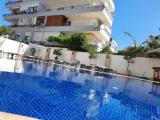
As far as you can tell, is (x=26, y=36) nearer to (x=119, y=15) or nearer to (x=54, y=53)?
(x=54, y=53)

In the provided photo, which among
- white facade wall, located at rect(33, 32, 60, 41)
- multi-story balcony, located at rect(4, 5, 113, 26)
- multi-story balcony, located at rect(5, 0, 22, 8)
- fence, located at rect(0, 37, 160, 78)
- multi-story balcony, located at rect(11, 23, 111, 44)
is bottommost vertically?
fence, located at rect(0, 37, 160, 78)

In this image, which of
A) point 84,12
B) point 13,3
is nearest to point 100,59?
point 84,12

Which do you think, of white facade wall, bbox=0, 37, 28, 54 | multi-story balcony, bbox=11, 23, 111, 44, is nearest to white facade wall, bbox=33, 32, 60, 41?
multi-story balcony, bbox=11, 23, 111, 44

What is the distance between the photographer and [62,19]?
3400cm

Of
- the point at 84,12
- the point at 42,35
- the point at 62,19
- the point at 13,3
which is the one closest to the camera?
the point at 84,12

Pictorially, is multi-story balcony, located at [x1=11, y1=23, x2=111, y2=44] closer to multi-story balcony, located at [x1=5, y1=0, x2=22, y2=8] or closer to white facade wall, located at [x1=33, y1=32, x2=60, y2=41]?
white facade wall, located at [x1=33, y1=32, x2=60, y2=41]

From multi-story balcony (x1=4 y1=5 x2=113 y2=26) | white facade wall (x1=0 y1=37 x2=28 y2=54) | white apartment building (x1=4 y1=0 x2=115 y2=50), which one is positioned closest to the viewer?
white facade wall (x1=0 y1=37 x2=28 y2=54)

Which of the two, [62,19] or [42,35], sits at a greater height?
[62,19]

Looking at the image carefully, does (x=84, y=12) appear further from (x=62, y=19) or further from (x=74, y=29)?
(x=62, y=19)

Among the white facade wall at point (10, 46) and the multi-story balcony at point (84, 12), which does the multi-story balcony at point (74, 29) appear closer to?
the multi-story balcony at point (84, 12)

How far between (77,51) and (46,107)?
24309 millimetres

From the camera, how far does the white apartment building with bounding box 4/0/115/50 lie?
30922mm

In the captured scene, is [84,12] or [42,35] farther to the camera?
[42,35]

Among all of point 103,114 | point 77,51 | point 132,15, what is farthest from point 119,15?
point 103,114
